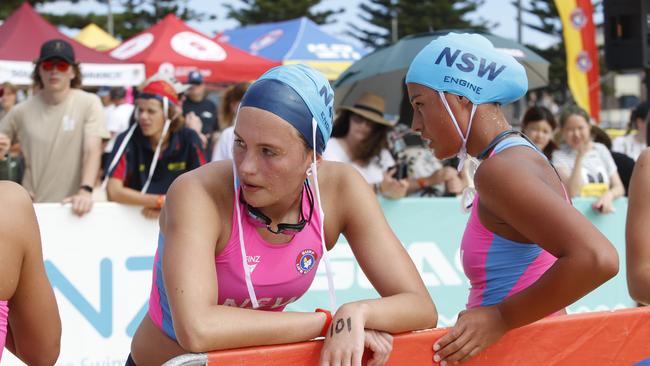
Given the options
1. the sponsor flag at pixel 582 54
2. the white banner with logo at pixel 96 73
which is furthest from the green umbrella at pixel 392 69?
the sponsor flag at pixel 582 54

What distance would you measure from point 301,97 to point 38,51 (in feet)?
35.2

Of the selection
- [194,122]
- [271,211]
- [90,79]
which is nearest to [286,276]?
[271,211]

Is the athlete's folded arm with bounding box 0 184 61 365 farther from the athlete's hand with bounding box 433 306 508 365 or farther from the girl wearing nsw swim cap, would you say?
the athlete's hand with bounding box 433 306 508 365

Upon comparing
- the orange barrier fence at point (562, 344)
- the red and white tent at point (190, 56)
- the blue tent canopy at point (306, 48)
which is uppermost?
Answer: the orange barrier fence at point (562, 344)

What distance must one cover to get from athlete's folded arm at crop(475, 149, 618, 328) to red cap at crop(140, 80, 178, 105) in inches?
154

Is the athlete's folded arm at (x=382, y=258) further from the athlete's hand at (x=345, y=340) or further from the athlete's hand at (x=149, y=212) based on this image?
the athlete's hand at (x=149, y=212)

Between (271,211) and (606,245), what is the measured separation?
2.97ft

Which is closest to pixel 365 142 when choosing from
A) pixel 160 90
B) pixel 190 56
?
pixel 160 90

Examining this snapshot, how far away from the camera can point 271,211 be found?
2.34 meters

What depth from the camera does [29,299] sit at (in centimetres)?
212

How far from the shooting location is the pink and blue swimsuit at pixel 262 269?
7.46ft

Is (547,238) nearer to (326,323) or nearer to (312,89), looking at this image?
(326,323)

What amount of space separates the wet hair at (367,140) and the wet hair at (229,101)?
0.92 m

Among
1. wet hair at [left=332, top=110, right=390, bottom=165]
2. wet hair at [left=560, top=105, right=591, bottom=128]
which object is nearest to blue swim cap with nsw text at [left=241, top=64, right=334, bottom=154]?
wet hair at [left=332, top=110, right=390, bottom=165]
